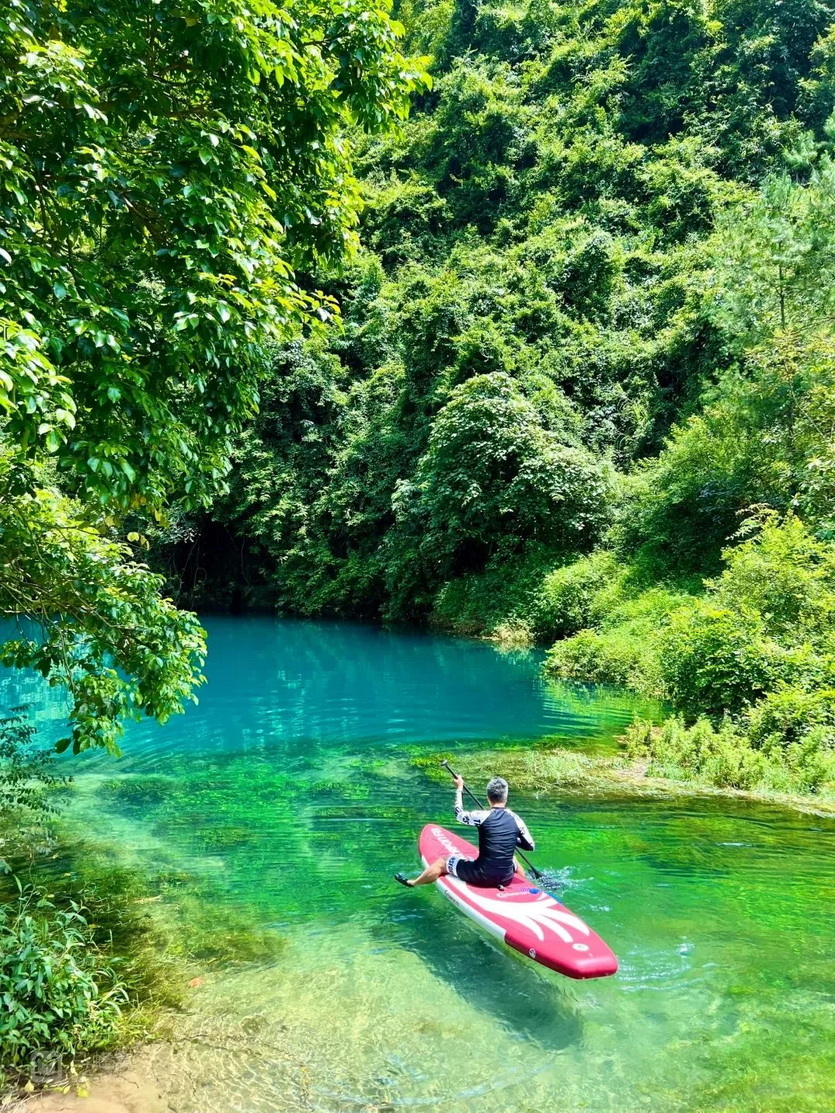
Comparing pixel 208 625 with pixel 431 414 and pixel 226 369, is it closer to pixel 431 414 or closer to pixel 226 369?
pixel 431 414

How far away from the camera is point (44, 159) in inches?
151

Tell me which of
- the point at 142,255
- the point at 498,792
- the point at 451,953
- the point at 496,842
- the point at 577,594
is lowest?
the point at 451,953

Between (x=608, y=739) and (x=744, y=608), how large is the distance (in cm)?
286

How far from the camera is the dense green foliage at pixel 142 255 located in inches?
140

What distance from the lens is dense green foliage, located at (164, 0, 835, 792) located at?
1469 centimetres

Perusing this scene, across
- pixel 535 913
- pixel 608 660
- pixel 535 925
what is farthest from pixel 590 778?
pixel 608 660

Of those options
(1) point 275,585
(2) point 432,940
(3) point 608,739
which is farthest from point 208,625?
(2) point 432,940

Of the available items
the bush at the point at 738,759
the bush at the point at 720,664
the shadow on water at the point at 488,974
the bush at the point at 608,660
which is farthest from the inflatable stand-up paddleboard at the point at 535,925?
the bush at the point at 608,660

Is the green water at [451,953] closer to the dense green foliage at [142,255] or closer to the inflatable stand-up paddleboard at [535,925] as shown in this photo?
the inflatable stand-up paddleboard at [535,925]

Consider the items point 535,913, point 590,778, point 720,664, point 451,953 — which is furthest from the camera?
point 720,664

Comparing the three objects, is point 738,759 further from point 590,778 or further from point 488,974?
point 488,974

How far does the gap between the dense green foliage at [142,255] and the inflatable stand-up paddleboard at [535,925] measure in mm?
2795

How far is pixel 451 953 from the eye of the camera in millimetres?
5293

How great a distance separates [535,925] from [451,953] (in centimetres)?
75
